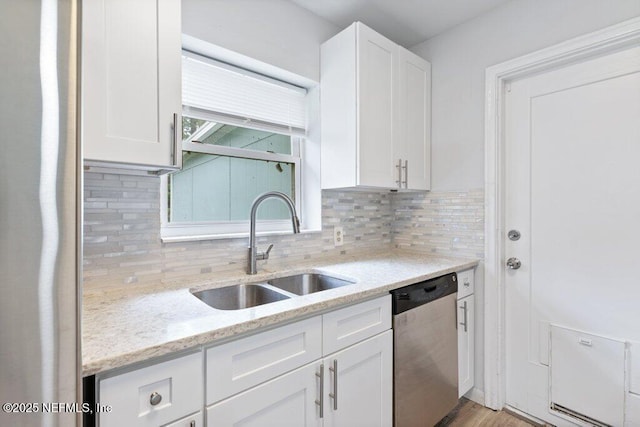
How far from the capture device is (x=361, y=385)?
1.26m

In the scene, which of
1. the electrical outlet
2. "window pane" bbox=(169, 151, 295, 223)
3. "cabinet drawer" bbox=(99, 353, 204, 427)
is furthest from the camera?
the electrical outlet

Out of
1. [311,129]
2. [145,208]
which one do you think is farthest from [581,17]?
[145,208]

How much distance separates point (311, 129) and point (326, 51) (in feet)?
1.58

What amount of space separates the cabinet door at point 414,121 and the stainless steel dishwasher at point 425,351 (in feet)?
2.41

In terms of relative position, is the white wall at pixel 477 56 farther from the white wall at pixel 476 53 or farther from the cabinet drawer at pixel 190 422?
the cabinet drawer at pixel 190 422

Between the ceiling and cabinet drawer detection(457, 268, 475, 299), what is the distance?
1604 mm

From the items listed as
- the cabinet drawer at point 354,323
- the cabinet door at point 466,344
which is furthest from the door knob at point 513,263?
the cabinet drawer at point 354,323

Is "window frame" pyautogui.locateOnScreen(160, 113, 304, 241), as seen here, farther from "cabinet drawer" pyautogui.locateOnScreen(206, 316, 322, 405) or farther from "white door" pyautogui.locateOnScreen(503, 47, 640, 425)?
"white door" pyautogui.locateOnScreen(503, 47, 640, 425)

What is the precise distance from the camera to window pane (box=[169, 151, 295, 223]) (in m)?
1.56

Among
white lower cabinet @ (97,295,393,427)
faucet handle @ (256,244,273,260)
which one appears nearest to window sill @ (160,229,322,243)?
faucet handle @ (256,244,273,260)

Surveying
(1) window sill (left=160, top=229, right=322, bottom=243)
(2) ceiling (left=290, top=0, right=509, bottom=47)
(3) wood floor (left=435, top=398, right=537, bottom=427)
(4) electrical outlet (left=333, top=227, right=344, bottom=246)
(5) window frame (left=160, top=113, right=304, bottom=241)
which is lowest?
(3) wood floor (left=435, top=398, right=537, bottom=427)

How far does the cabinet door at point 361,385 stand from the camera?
115 centimetres

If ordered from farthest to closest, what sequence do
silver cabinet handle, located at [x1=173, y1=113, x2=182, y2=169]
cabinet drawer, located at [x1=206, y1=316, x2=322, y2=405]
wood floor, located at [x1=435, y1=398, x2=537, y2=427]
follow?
wood floor, located at [x1=435, y1=398, x2=537, y2=427] → silver cabinet handle, located at [x1=173, y1=113, x2=182, y2=169] → cabinet drawer, located at [x1=206, y1=316, x2=322, y2=405]

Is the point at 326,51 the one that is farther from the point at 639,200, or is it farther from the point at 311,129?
the point at 639,200
